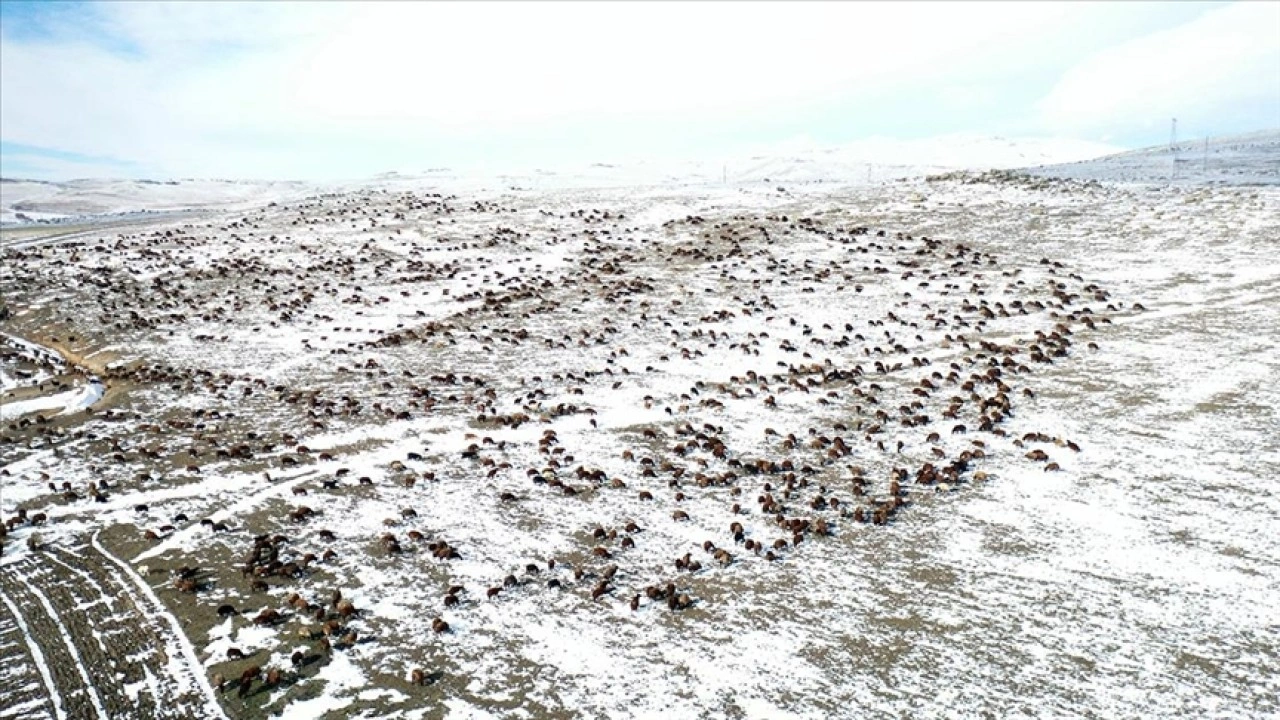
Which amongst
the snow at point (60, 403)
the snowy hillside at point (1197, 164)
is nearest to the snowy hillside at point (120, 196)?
the snow at point (60, 403)

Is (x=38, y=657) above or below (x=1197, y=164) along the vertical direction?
below

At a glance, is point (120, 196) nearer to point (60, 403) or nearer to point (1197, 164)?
point (60, 403)

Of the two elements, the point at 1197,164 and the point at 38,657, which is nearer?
the point at 38,657

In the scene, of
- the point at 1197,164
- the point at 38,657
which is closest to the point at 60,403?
the point at 38,657

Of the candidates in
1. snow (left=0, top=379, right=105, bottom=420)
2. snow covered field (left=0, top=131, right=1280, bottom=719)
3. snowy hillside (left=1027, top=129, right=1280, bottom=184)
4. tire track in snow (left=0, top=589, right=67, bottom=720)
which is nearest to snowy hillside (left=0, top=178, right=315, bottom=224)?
snow (left=0, top=379, right=105, bottom=420)

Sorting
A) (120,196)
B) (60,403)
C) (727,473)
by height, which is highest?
(120,196)

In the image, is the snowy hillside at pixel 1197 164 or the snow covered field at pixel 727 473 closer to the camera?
the snow covered field at pixel 727 473

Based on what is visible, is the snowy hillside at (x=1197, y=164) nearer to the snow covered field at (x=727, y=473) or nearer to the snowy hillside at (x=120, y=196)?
the snow covered field at (x=727, y=473)

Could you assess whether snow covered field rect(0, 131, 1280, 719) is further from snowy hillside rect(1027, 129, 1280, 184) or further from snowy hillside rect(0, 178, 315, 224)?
snowy hillside rect(0, 178, 315, 224)

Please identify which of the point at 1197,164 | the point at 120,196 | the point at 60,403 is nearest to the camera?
the point at 60,403
